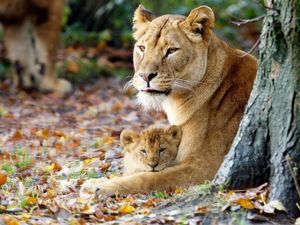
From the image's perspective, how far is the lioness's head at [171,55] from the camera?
6320 millimetres

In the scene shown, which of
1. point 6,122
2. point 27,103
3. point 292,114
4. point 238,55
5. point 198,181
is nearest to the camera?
point 292,114

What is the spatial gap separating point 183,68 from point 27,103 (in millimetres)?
6319

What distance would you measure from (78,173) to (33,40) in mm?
6096

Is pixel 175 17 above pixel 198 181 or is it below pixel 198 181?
above

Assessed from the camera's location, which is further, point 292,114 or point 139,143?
point 139,143

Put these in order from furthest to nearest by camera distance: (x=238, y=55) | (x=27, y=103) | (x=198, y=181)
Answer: (x=27, y=103) → (x=238, y=55) → (x=198, y=181)

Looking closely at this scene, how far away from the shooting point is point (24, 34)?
42.2 feet

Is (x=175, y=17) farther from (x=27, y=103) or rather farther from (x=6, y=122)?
(x=27, y=103)

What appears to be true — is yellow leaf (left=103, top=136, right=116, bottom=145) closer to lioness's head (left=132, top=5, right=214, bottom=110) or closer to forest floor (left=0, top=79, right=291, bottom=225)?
forest floor (left=0, top=79, right=291, bottom=225)

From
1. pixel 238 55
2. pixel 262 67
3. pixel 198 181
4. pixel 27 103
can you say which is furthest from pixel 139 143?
pixel 27 103

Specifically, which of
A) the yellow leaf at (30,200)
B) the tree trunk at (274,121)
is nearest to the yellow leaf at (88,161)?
A: the yellow leaf at (30,200)

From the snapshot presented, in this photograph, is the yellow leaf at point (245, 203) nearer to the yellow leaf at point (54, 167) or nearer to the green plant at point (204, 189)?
the green plant at point (204, 189)

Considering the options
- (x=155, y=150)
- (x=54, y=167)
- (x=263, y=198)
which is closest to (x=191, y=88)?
(x=155, y=150)

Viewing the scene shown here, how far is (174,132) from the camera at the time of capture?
21.4 ft
